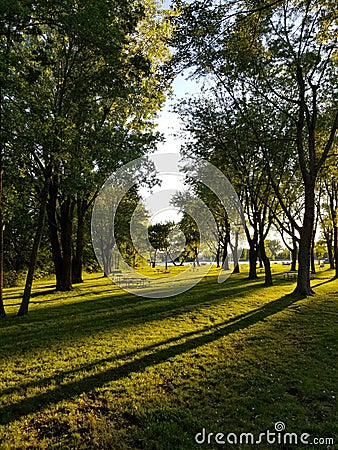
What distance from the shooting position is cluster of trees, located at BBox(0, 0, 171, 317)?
30.6ft

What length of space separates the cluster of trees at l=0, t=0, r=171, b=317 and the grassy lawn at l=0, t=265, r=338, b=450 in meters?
5.09

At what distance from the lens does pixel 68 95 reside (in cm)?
1341

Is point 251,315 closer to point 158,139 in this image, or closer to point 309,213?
point 309,213

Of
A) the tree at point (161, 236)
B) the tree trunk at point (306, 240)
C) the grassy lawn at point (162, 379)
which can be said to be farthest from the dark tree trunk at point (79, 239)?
the tree at point (161, 236)

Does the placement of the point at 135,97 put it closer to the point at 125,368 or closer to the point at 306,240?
the point at 306,240

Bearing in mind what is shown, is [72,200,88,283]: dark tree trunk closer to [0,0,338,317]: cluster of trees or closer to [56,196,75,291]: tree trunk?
[0,0,338,317]: cluster of trees

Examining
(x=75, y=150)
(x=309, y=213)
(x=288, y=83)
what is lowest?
(x=309, y=213)

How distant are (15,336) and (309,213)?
13.8m

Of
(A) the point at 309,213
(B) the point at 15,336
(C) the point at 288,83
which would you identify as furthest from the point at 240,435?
(C) the point at 288,83

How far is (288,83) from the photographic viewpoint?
56.1ft

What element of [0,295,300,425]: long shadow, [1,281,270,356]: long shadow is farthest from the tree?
[0,295,300,425]: long shadow

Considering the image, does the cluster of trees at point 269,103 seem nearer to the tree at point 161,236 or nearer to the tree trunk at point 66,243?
the tree trunk at point 66,243

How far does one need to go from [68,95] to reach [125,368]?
1117 centimetres

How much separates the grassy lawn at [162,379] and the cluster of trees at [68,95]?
509 cm
